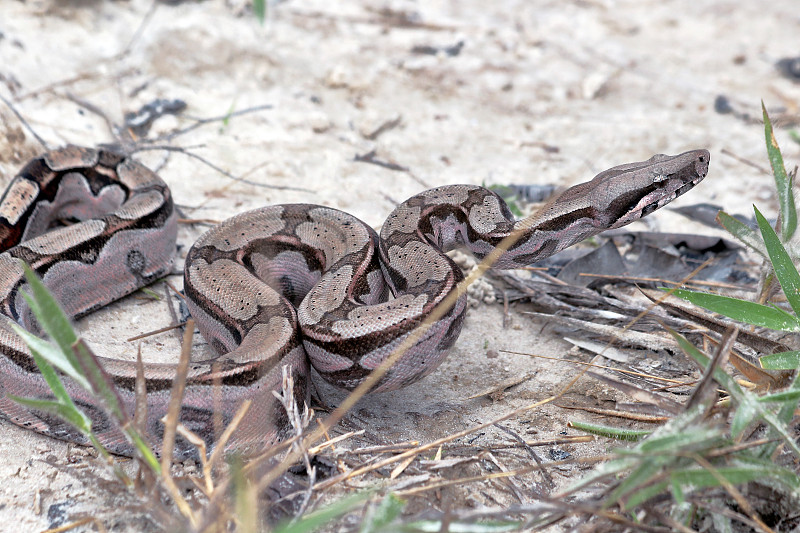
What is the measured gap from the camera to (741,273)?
17.9 ft

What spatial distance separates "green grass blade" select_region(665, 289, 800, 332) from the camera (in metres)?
3.34

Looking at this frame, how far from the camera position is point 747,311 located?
3.42 metres

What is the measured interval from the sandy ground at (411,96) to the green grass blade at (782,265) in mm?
1259

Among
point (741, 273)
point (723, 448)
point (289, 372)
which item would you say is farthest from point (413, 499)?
point (741, 273)

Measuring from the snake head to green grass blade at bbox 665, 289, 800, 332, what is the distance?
1.25 m

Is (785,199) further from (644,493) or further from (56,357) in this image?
(56,357)

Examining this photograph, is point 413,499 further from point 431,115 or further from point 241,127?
point 431,115

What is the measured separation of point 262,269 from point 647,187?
287cm

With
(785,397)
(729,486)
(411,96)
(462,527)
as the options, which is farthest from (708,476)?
(411,96)

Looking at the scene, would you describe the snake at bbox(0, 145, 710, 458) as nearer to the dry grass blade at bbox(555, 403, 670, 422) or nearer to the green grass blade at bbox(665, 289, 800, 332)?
the dry grass blade at bbox(555, 403, 670, 422)

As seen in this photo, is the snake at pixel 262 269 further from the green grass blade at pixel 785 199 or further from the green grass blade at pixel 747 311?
the green grass blade at pixel 747 311

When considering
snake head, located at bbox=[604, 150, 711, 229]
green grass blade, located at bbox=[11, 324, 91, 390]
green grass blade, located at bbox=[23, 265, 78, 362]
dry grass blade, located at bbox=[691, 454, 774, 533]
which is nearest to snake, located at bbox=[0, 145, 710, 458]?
snake head, located at bbox=[604, 150, 711, 229]

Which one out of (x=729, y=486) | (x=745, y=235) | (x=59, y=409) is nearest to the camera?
(x=729, y=486)

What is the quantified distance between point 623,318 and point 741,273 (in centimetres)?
161
